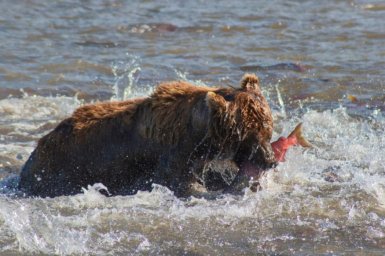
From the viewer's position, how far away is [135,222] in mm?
6691

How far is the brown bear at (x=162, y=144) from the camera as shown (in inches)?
265

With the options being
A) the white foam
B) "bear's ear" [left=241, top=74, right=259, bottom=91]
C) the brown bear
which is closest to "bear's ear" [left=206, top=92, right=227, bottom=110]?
the brown bear

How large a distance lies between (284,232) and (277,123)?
12.6 feet

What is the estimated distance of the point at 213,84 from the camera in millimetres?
12023

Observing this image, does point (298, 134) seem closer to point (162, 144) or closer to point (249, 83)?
point (249, 83)

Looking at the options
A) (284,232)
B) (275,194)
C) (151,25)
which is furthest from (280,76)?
(284,232)

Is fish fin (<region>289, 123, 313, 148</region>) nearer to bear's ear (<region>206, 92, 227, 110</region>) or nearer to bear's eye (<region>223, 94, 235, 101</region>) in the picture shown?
bear's eye (<region>223, 94, 235, 101</region>)

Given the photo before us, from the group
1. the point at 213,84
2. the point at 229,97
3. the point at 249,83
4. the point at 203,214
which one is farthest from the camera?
Result: the point at 213,84

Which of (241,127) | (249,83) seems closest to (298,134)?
(249,83)

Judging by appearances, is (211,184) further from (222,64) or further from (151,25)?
(151,25)

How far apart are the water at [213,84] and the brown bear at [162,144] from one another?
0.71 ft

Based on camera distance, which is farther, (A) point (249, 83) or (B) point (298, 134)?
(B) point (298, 134)

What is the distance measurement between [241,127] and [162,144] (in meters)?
0.78

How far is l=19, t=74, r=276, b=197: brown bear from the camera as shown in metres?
6.74
